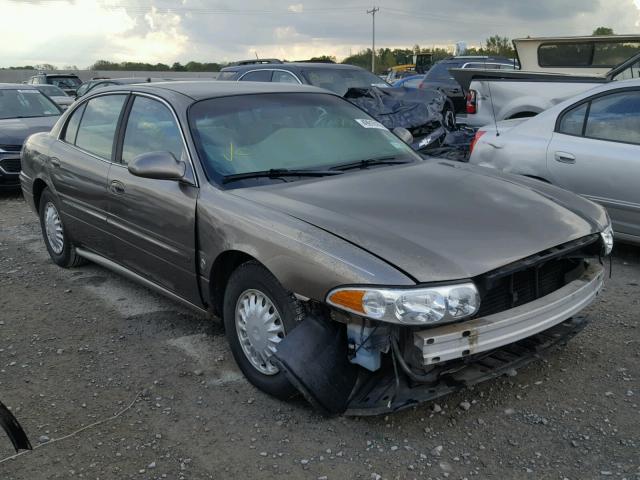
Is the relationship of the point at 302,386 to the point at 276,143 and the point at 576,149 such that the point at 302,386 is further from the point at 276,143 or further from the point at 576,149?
the point at 576,149

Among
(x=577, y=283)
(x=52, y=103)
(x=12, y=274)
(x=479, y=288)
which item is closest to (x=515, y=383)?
(x=577, y=283)

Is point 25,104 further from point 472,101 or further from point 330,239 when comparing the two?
point 330,239

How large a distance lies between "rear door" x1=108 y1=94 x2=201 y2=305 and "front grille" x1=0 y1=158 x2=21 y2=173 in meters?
5.40

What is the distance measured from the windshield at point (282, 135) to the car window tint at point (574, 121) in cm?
190

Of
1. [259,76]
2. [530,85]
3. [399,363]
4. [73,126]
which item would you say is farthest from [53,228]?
[530,85]

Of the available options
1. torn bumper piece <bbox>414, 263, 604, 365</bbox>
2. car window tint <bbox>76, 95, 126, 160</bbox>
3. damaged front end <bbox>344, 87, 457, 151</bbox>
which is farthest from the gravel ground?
damaged front end <bbox>344, 87, 457, 151</bbox>

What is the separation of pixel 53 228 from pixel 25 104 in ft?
19.3

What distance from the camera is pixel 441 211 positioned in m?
3.11

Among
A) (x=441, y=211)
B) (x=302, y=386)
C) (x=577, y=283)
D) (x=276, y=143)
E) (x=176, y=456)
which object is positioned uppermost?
(x=276, y=143)

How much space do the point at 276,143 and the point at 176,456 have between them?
6.07ft

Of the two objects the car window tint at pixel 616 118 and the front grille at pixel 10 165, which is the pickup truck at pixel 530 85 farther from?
the front grille at pixel 10 165

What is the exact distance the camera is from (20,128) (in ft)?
30.3

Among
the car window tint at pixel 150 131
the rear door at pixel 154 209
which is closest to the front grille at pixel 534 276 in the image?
the rear door at pixel 154 209

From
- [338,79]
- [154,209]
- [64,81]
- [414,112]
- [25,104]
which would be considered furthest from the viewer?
[64,81]
